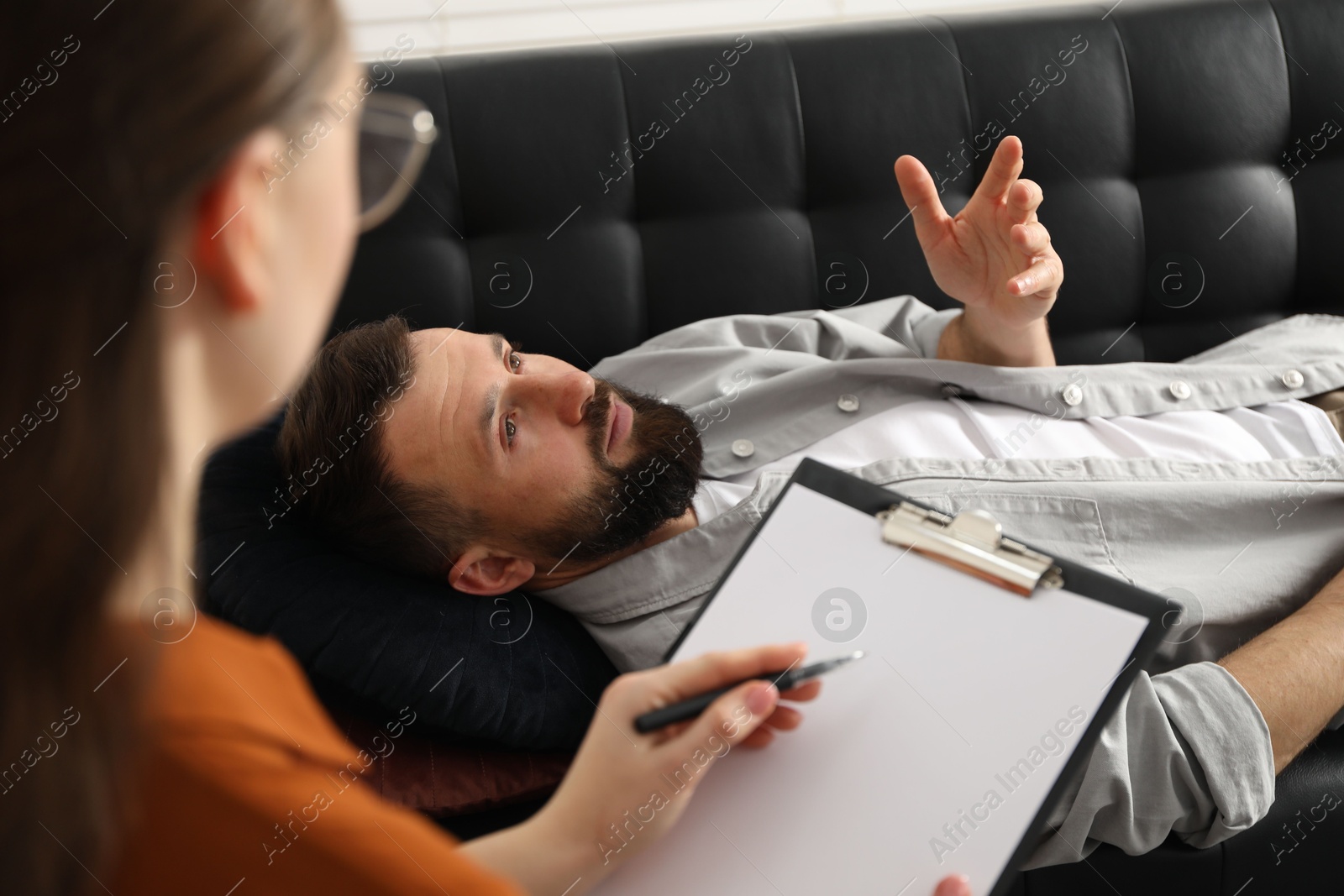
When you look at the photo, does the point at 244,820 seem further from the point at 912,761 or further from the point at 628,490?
the point at 628,490

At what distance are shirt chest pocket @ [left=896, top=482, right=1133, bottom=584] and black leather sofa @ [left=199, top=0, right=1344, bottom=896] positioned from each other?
47 centimetres

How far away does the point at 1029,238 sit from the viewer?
112cm

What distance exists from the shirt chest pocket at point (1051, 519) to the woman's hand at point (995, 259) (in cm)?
25

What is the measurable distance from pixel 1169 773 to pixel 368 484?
92 cm

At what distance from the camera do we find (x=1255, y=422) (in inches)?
50.8

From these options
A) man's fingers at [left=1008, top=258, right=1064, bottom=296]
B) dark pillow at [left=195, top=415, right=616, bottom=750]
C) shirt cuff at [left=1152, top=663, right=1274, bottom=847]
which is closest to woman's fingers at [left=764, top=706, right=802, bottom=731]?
dark pillow at [left=195, top=415, right=616, bottom=750]

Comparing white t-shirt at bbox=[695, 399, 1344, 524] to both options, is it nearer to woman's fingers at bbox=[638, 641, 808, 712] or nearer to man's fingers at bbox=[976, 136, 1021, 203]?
man's fingers at bbox=[976, 136, 1021, 203]

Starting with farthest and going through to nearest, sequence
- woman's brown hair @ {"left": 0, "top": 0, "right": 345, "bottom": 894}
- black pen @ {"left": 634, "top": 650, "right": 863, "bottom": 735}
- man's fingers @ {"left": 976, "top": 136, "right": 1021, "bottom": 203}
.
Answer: man's fingers @ {"left": 976, "top": 136, "right": 1021, "bottom": 203}
black pen @ {"left": 634, "top": 650, "right": 863, "bottom": 735}
woman's brown hair @ {"left": 0, "top": 0, "right": 345, "bottom": 894}

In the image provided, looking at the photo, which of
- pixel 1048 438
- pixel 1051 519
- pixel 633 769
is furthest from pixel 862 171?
pixel 633 769

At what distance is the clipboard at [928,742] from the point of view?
0.70 m

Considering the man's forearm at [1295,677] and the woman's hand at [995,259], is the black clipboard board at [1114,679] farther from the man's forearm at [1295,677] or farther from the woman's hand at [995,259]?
the woman's hand at [995,259]

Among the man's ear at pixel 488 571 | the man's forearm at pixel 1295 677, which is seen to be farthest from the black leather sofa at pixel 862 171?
the man's forearm at pixel 1295 677

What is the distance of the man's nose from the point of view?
3.80 feet

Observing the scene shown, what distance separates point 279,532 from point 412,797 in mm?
335
